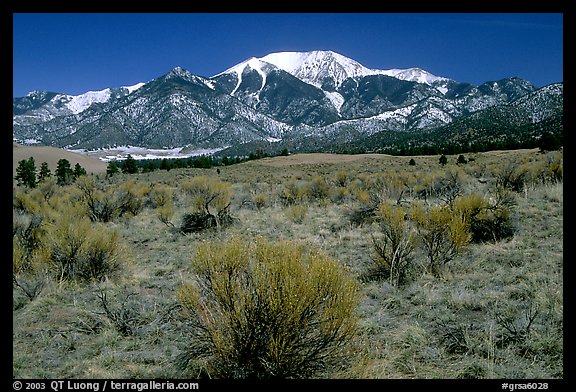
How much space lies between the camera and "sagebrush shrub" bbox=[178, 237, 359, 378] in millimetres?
2740

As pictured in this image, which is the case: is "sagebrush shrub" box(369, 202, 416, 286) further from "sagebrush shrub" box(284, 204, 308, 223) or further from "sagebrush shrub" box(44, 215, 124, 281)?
"sagebrush shrub" box(284, 204, 308, 223)

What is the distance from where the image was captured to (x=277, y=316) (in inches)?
110

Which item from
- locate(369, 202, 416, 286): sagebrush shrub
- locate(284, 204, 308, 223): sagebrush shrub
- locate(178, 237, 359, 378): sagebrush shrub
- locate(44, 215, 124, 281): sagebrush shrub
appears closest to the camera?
locate(178, 237, 359, 378): sagebrush shrub

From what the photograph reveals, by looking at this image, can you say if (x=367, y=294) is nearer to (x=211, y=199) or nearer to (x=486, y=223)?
(x=486, y=223)

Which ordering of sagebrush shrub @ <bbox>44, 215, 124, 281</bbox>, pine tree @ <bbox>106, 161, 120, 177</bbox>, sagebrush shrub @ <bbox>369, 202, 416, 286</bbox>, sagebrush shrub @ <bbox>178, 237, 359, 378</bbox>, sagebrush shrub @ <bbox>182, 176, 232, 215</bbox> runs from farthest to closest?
1. pine tree @ <bbox>106, 161, 120, 177</bbox>
2. sagebrush shrub @ <bbox>182, 176, 232, 215</bbox>
3. sagebrush shrub @ <bbox>44, 215, 124, 281</bbox>
4. sagebrush shrub @ <bbox>369, 202, 416, 286</bbox>
5. sagebrush shrub @ <bbox>178, 237, 359, 378</bbox>

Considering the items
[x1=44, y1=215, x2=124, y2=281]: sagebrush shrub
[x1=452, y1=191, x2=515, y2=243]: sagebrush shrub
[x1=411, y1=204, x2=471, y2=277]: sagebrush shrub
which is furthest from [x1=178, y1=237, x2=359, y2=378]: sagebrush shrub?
[x1=452, y1=191, x2=515, y2=243]: sagebrush shrub

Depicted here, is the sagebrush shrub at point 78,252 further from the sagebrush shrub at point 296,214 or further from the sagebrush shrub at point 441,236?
the sagebrush shrub at point 296,214

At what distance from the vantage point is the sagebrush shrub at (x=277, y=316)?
2.74 m

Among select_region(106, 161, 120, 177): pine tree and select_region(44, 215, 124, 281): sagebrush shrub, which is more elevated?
Answer: select_region(106, 161, 120, 177): pine tree

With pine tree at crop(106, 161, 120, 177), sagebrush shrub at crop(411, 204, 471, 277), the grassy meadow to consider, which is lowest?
the grassy meadow

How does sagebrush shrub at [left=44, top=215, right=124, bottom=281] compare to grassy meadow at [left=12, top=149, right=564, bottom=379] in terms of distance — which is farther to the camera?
sagebrush shrub at [left=44, top=215, right=124, bottom=281]

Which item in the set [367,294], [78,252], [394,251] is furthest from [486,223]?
[78,252]

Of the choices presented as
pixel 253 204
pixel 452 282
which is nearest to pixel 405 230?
pixel 452 282
